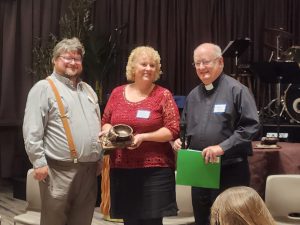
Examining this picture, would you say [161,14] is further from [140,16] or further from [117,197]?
[117,197]

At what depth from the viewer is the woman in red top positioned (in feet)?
9.89

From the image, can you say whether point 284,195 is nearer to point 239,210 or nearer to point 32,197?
point 32,197

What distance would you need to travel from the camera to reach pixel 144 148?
3.02 metres

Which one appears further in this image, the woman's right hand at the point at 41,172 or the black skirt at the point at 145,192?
the black skirt at the point at 145,192

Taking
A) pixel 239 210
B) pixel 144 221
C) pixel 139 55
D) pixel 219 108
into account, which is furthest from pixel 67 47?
pixel 239 210

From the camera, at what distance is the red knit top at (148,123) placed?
301cm

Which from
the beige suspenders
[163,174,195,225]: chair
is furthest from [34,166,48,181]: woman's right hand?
[163,174,195,225]: chair

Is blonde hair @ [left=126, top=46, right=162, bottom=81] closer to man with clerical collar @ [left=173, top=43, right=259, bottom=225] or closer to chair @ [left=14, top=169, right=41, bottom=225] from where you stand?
man with clerical collar @ [left=173, top=43, right=259, bottom=225]

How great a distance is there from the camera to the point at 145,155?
9.91 feet

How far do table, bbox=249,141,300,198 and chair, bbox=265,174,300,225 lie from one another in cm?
100

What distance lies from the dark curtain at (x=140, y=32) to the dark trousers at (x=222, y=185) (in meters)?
3.83


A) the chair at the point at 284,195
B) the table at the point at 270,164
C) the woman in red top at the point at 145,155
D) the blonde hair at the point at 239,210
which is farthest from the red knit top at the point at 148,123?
the table at the point at 270,164

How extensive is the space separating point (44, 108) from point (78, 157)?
354mm

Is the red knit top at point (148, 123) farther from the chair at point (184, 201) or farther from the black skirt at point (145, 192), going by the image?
the chair at point (184, 201)
